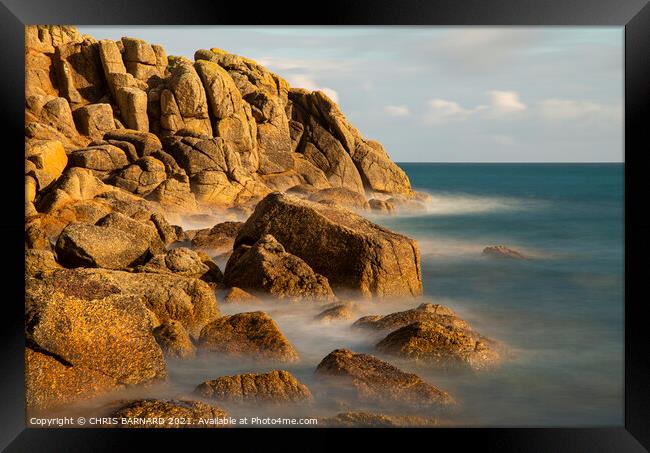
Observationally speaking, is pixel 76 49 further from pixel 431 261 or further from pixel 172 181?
pixel 431 261

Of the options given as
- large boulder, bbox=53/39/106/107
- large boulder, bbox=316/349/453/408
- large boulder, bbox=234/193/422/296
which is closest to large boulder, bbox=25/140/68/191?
large boulder, bbox=53/39/106/107

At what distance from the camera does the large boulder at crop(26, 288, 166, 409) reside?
7164 mm

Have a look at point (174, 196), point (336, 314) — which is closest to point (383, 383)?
point (336, 314)

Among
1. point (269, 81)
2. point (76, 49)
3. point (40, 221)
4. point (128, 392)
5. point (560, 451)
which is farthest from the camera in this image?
point (269, 81)

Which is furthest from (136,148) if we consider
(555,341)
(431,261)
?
(555,341)

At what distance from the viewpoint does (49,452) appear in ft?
22.9

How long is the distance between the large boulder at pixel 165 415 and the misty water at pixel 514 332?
0.96ft

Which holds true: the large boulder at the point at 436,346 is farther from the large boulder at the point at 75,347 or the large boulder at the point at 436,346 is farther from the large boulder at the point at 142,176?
the large boulder at the point at 142,176

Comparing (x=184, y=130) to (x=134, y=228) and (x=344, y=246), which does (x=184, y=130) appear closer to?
(x=134, y=228)

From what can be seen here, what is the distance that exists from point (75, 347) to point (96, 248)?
11.9 feet

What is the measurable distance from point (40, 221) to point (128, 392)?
23.5 feet

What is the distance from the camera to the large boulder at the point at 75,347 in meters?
7.16

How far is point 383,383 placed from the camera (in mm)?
Result: 7852
